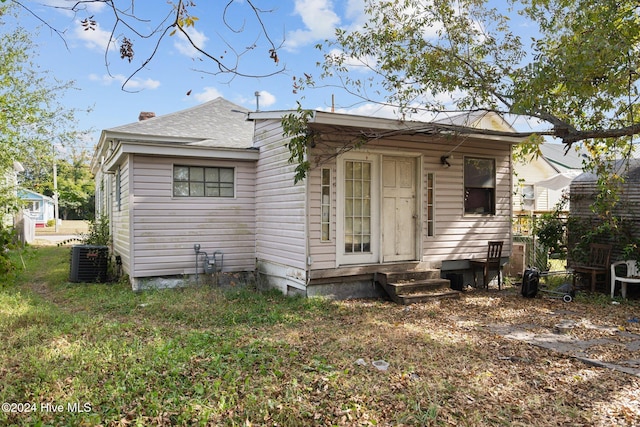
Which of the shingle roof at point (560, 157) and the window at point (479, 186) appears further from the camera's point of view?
the shingle roof at point (560, 157)

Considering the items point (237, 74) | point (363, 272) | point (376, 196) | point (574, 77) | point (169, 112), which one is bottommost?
point (363, 272)

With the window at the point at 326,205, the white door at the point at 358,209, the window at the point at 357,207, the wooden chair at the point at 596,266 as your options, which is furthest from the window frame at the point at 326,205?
the wooden chair at the point at 596,266

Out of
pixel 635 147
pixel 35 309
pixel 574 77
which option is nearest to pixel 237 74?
pixel 574 77

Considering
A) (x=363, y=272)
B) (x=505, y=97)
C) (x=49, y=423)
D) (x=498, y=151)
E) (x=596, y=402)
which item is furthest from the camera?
(x=498, y=151)

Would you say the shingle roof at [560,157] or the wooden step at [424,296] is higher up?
the shingle roof at [560,157]

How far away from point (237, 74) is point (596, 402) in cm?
402

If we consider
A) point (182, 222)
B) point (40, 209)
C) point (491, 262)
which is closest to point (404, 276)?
point (491, 262)

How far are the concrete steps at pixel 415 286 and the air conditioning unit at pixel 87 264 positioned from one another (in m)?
6.30

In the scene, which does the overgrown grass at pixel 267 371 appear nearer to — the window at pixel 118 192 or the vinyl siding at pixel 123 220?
the vinyl siding at pixel 123 220

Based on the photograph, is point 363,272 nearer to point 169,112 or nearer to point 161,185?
point 161,185

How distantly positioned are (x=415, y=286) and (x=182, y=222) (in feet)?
15.5

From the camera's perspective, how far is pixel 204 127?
35.8ft

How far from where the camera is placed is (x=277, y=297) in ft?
26.1

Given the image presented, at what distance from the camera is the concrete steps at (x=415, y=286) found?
757 cm
